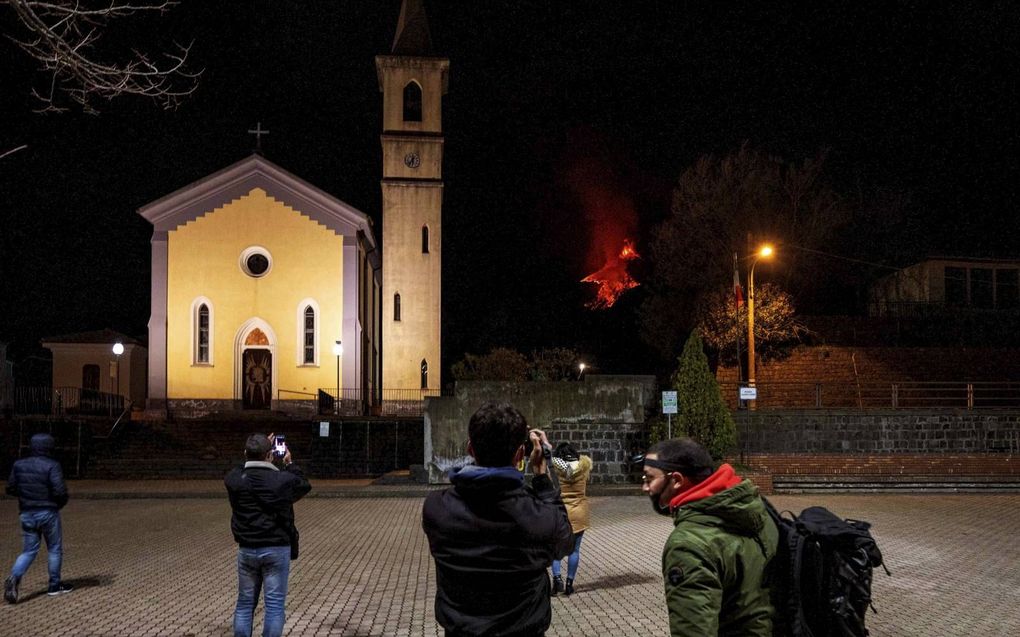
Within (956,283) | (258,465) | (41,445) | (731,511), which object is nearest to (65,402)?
(41,445)

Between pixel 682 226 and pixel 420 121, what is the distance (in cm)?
1324

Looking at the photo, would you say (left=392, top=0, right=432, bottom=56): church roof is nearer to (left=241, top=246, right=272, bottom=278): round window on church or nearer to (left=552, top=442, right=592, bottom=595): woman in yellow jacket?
(left=241, top=246, right=272, bottom=278): round window on church

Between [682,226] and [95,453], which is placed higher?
[682,226]

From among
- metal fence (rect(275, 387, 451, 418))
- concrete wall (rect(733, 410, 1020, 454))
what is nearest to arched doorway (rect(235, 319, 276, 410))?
metal fence (rect(275, 387, 451, 418))

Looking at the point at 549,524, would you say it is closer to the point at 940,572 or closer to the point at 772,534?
the point at 772,534

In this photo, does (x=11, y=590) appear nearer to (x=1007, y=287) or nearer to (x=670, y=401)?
(x=670, y=401)

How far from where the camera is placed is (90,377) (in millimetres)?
38531

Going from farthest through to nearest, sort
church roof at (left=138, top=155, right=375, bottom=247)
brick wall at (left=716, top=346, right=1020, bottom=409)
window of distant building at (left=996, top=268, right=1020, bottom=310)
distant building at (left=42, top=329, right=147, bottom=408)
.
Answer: distant building at (left=42, top=329, right=147, bottom=408) → window of distant building at (left=996, top=268, right=1020, bottom=310) → church roof at (left=138, top=155, right=375, bottom=247) → brick wall at (left=716, top=346, right=1020, bottom=409)

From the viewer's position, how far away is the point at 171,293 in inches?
1396

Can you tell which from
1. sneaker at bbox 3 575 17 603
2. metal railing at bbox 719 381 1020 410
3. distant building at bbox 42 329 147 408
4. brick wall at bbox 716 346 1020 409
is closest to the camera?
sneaker at bbox 3 575 17 603

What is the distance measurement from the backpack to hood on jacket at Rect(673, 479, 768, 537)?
0.74ft

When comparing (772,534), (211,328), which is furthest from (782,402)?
(772,534)

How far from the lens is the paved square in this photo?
811cm

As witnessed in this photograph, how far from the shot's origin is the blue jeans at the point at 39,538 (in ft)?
29.5
